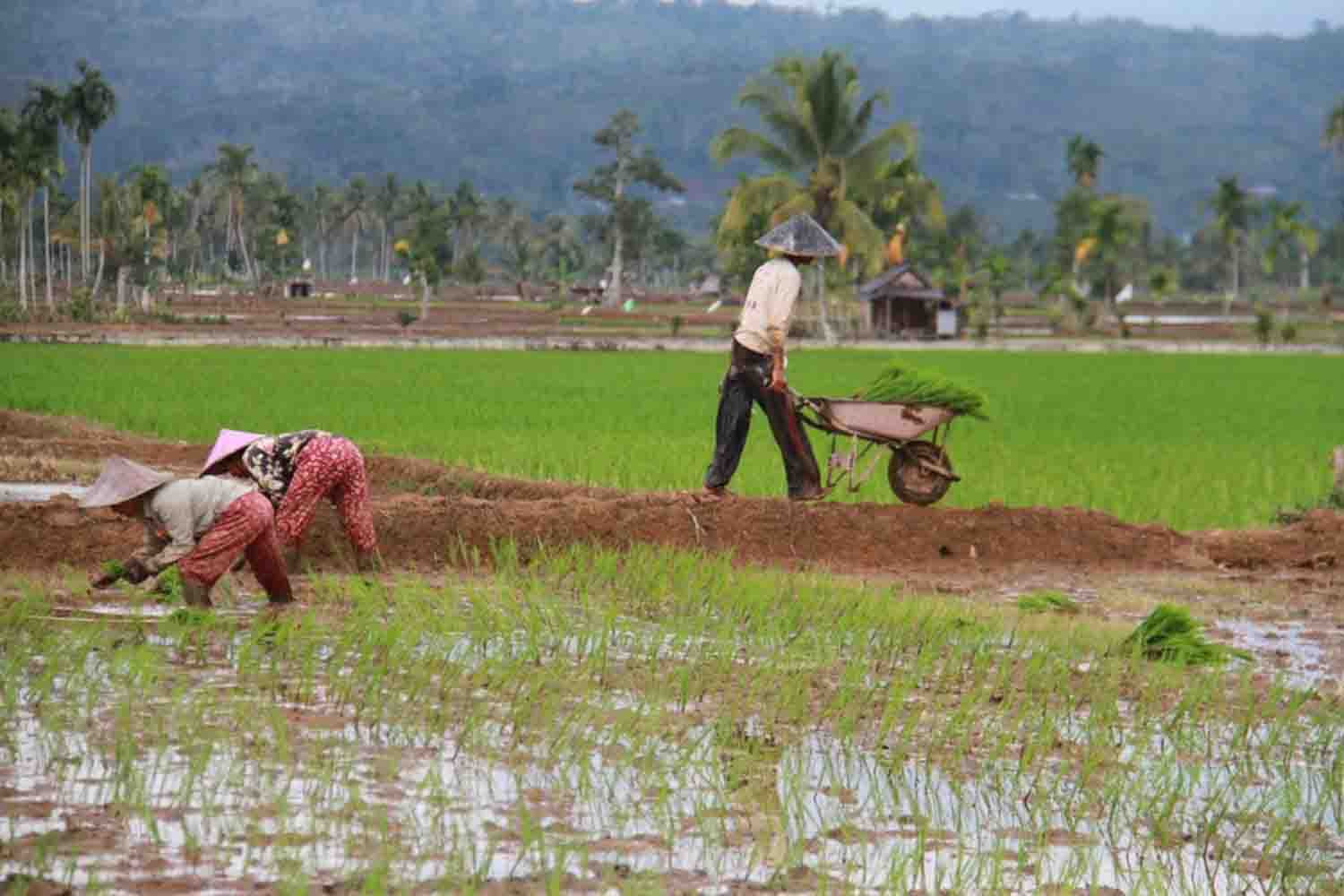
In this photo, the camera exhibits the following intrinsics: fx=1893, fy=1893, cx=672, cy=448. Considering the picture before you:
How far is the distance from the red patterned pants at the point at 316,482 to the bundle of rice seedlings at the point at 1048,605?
2.68 metres

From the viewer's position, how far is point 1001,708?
561cm

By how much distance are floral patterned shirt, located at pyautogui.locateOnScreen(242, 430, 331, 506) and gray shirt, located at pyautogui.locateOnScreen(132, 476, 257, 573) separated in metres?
0.55

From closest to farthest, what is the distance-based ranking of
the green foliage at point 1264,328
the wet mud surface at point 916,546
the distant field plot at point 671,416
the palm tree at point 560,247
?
the wet mud surface at point 916,546 < the distant field plot at point 671,416 < the green foliage at point 1264,328 < the palm tree at point 560,247

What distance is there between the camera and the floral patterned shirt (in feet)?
22.9

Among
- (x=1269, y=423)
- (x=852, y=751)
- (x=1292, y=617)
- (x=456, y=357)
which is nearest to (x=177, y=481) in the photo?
(x=852, y=751)

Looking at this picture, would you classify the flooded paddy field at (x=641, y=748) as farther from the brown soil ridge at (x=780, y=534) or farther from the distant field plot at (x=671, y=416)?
the distant field plot at (x=671, y=416)

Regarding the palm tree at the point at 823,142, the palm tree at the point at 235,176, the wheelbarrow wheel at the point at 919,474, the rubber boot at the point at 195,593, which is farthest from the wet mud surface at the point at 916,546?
the palm tree at the point at 235,176

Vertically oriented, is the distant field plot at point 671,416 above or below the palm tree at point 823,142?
below

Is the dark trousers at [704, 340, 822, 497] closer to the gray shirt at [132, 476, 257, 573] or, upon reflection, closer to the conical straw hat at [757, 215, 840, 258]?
the conical straw hat at [757, 215, 840, 258]

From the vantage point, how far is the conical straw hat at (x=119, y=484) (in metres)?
6.14

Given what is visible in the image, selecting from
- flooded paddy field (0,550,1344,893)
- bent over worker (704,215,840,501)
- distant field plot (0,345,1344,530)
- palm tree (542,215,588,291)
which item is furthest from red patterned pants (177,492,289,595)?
palm tree (542,215,588,291)

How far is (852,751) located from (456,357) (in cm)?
2691

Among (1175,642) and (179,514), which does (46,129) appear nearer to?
(179,514)

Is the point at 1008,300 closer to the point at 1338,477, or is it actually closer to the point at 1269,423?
the point at 1269,423
